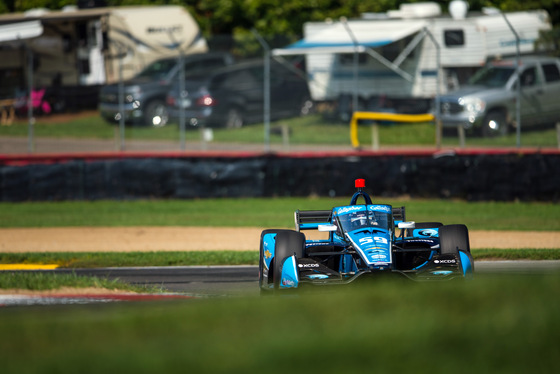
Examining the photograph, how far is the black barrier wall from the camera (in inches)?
733

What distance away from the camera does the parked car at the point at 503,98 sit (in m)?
19.7

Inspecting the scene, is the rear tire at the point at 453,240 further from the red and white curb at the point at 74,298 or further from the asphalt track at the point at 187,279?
the red and white curb at the point at 74,298

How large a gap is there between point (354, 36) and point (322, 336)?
18958 millimetres

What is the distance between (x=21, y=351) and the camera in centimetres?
553

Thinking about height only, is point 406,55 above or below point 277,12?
below

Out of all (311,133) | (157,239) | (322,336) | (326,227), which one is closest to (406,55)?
(311,133)

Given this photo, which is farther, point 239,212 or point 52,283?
point 239,212

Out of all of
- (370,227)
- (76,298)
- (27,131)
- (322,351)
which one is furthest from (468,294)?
(27,131)

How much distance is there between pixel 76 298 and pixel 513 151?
11837 mm

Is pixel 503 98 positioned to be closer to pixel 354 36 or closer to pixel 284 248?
pixel 354 36

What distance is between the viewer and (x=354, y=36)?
23781mm

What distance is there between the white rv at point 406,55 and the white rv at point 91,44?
340 cm

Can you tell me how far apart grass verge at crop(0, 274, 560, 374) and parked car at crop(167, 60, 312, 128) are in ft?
46.7

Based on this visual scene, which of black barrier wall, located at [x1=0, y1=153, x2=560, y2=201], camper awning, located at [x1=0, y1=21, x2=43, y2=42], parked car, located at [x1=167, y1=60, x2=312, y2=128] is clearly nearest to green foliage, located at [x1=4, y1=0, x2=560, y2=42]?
camper awning, located at [x1=0, y1=21, x2=43, y2=42]
